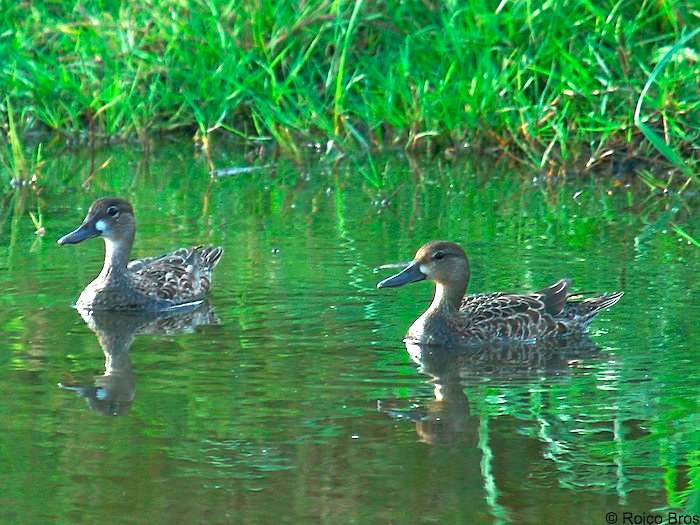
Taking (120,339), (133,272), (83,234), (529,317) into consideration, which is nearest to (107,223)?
(83,234)

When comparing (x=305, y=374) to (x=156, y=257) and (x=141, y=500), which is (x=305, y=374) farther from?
(x=156, y=257)

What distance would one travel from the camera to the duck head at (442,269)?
31.0 ft

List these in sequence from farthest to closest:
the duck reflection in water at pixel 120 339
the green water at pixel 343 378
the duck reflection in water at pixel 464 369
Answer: the duck reflection in water at pixel 120 339, the duck reflection in water at pixel 464 369, the green water at pixel 343 378

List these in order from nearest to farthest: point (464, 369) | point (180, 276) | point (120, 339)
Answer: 1. point (464, 369)
2. point (120, 339)
3. point (180, 276)

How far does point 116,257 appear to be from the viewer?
412 inches

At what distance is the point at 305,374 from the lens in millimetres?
8117

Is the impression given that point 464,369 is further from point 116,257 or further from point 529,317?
point 116,257

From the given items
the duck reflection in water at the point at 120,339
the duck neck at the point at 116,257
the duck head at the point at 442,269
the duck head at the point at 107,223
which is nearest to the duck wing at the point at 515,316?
the duck head at the point at 442,269

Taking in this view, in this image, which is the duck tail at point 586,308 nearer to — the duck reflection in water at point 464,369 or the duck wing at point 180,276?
the duck reflection in water at point 464,369

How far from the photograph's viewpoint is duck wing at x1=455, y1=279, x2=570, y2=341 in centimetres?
923

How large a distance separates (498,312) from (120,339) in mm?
1922

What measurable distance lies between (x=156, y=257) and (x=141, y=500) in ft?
15.5

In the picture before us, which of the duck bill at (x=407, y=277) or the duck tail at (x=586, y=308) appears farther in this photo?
the duck bill at (x=407, y=277)

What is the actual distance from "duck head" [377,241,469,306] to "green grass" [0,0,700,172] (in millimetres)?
3469
